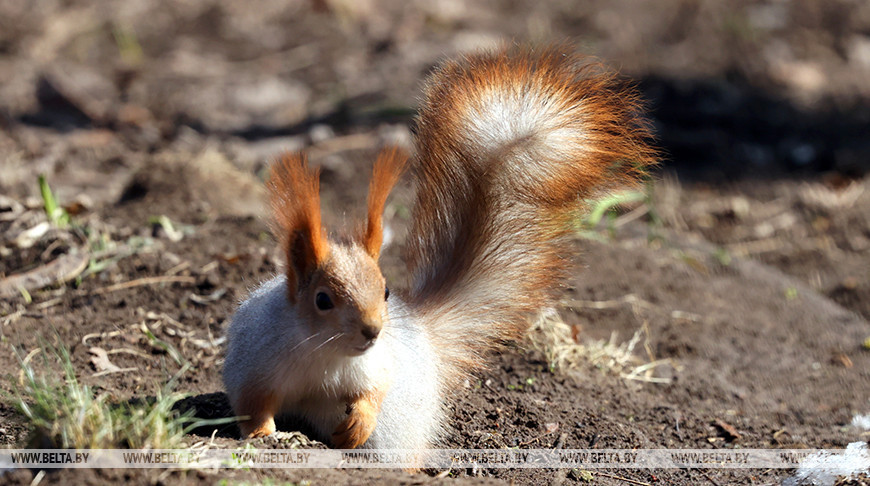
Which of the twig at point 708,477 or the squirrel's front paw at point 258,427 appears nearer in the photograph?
the squirrel's front paw at point 258,427

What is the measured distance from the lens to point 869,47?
8.95 metres

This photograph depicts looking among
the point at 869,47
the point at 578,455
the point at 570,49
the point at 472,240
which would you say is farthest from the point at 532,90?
the point at 869,47

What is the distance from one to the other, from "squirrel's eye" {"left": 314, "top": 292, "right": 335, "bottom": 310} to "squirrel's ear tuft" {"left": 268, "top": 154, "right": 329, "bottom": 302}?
0.10 metres

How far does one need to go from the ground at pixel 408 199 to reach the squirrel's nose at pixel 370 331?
470 mm

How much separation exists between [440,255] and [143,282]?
1.77 metres

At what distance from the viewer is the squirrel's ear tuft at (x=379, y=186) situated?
2.75 meters

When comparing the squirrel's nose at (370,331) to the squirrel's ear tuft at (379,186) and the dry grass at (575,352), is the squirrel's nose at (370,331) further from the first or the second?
the dry grass at (575,352)

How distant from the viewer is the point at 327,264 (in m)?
2.72

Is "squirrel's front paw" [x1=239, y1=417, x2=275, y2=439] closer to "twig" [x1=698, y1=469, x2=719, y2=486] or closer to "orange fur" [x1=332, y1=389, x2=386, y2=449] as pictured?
"orange fur" [x1=332, y1=389, x2=386, y2=449]

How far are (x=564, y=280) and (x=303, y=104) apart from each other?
4722 millimetres

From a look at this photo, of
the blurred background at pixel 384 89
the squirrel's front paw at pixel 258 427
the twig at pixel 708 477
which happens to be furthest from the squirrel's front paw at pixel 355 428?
the blurred background at pixel 384 89

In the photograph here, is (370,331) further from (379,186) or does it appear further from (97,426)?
(97,426)

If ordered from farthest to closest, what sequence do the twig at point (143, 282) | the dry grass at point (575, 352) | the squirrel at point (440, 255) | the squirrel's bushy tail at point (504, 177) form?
the twig at point (143, 282) < the dry grass at point (575, 352) < the squirrel's bushy tail at point (504, 177) < the squirrel at point (440, 255)

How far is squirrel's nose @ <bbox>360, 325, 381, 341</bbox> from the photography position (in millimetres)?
2596
